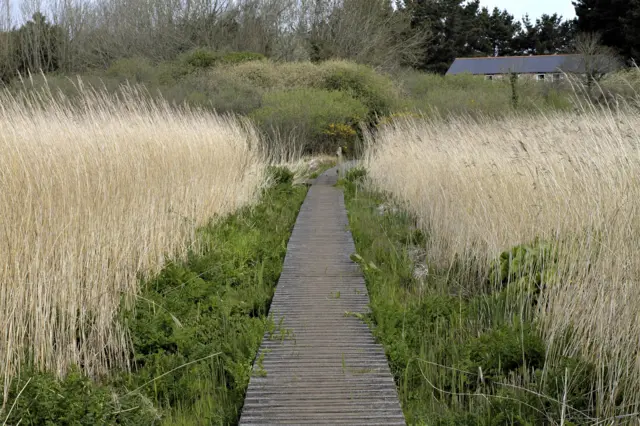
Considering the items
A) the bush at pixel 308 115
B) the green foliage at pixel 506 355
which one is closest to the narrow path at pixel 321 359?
the green foliage at pixel 506 355

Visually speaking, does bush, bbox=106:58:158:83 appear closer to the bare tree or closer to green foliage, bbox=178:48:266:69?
green foliage, bbox=178:48:266:69

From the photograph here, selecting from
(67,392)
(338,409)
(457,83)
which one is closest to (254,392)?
(338,409)

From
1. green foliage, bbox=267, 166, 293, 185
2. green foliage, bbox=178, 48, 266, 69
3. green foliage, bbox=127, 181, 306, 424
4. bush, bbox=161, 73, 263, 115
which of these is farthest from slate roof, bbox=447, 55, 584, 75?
green foliage, bbox=127, 181, 306, 424

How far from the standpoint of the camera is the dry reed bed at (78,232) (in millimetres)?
3318

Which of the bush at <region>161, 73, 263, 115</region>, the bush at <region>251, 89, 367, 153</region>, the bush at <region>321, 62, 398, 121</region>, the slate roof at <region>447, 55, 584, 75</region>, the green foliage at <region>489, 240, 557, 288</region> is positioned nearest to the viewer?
the green foliage at <region>489, 240, 557, 288</region>

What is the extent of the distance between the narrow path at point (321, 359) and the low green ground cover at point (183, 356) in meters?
0.14

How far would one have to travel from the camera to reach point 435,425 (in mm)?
3035

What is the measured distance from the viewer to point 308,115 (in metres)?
17.2

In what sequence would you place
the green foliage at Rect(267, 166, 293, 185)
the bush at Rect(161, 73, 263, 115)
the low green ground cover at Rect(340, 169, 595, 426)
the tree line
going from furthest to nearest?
the tree line → the bush at Rect(161, 73, 263, 115) → the green foliage at Rect(267, 166, 293, 185) → the low green ground cover at Rect(340, 169, 595, 426)

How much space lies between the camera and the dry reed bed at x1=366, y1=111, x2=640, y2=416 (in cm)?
306

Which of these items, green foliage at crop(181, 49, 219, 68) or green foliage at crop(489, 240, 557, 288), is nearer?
green foliage at crop(489, 240, 557, 288)

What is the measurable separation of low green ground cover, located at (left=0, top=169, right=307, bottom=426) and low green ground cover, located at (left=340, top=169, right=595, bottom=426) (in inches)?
33.4

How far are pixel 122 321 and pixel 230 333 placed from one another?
25.7 inches

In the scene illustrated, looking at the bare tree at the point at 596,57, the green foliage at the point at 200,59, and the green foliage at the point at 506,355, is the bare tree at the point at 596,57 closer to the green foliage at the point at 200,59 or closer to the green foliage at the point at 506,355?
the green foliage at the point at 200,59
